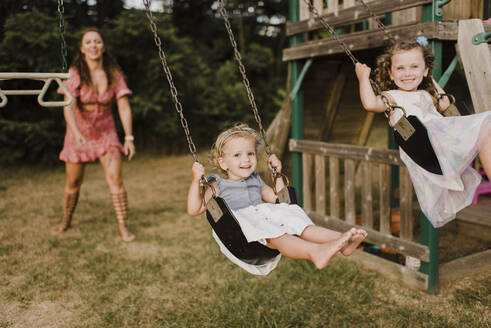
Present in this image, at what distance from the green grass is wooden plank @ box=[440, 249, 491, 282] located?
0.22ft

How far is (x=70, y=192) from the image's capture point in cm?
503

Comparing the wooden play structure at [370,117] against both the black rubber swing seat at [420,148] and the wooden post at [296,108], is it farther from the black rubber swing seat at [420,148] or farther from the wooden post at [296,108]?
the black rubber swing seat at [420,148]

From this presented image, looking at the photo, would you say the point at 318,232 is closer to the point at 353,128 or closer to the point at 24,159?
the point at 353,128

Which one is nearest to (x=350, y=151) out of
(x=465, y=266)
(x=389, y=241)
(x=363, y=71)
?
(x=389, y=241)

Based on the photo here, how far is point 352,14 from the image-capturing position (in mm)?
4070

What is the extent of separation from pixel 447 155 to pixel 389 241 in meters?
1.65

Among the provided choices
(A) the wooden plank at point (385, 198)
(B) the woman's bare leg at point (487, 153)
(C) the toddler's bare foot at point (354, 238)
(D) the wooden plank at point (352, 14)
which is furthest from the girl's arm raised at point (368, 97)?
(A) the wooden plank at point (385, 198)

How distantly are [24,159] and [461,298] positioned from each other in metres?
9.78

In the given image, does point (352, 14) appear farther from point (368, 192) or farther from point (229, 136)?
point (229, 136)

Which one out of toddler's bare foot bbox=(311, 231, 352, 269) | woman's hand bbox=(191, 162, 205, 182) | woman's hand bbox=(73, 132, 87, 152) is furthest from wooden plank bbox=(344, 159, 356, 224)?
woman's hand bbox=(73, 132, 87, 152)

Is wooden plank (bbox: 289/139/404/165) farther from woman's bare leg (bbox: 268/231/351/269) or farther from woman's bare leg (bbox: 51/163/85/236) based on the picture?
woman's bare leg (bbox: 51/163/85/236)

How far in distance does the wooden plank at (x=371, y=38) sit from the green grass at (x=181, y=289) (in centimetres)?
200

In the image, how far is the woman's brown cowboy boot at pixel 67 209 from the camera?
16.7 ft

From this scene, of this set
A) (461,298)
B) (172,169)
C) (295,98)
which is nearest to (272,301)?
(461,298)
